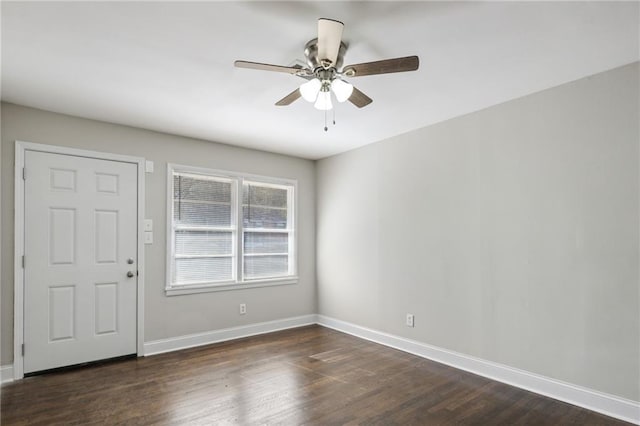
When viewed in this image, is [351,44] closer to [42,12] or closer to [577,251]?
[42,12]

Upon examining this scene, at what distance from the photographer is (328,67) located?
226 cm

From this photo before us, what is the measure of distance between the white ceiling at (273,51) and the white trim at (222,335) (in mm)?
2490

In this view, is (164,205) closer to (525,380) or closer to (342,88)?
(342,88)

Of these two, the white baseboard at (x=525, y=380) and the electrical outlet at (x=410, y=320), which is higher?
the electrical outlet at (x=410, y=320)

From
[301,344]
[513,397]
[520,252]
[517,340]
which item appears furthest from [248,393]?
[520,252]

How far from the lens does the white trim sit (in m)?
4.02

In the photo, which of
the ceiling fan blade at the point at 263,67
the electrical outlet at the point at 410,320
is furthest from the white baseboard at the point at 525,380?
the ceiling fan blade at the point at 263,67

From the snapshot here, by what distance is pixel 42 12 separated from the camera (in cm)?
198

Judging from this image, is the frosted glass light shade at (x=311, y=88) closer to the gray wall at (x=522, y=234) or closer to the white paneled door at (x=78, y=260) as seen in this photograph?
the gray wall at (x=522, y=234)

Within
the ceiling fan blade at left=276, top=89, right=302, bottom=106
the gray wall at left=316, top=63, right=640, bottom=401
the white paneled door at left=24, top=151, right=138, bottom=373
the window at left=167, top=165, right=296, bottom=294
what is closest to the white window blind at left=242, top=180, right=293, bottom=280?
the window at left=167, top=165, right=296, bottom=294

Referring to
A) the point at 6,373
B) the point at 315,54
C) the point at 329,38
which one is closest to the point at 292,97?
the point at 315,54

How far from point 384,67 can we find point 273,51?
30.8 inches

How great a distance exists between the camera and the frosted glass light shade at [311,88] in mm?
2365

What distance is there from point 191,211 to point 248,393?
7.53ft
